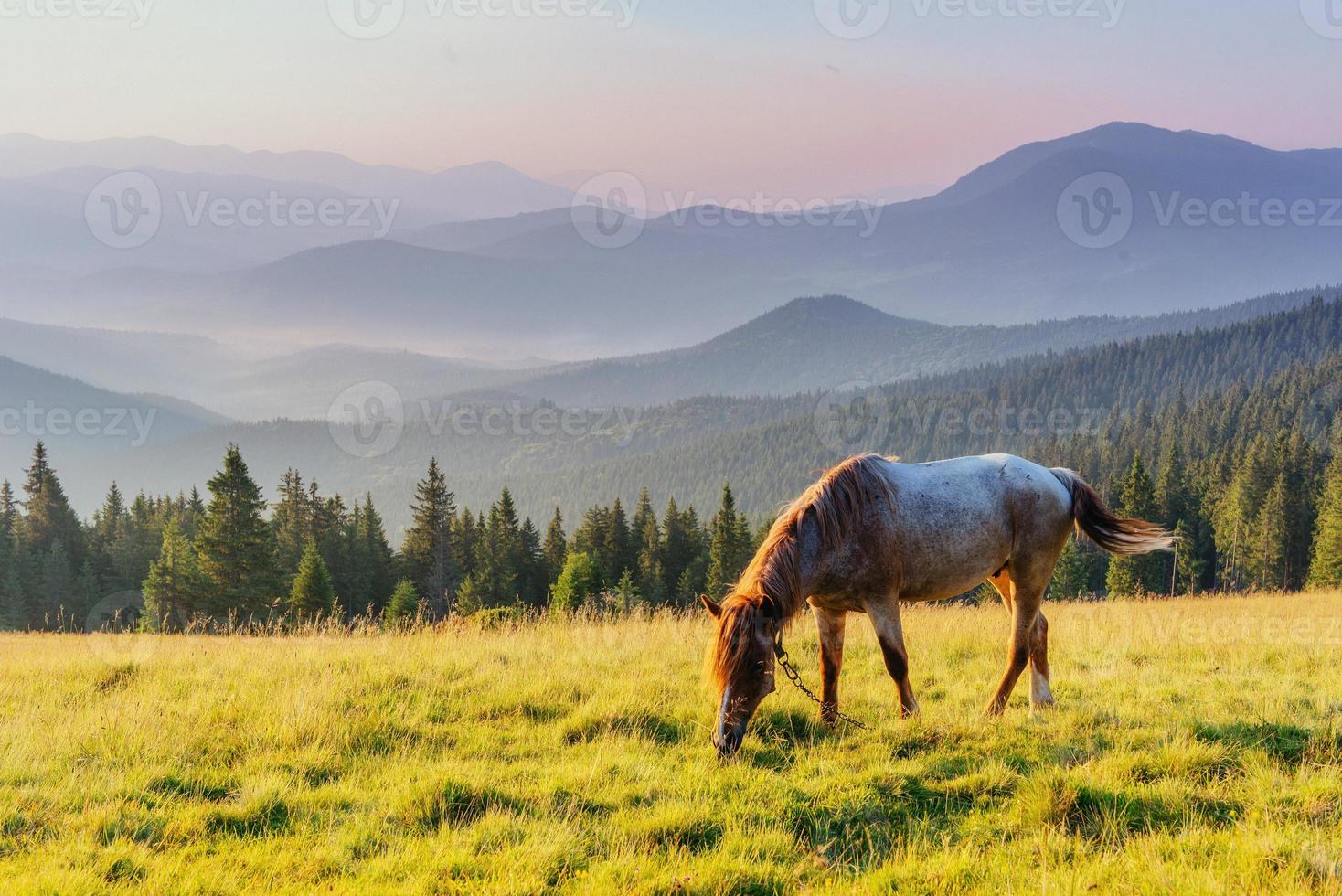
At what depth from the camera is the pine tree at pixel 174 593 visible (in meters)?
44.7

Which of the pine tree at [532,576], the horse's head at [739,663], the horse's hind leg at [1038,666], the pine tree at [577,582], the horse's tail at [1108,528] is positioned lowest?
the pine tree at [532,576]

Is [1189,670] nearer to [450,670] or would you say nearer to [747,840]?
[747,840]

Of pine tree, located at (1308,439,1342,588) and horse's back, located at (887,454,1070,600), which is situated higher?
horse's back, located at (887,454,1070,600)

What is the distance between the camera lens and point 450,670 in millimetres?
8844

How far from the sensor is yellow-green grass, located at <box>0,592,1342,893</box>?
14.7 feet

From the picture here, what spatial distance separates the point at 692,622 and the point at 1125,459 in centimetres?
13673

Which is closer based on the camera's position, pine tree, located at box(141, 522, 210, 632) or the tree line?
pine tree, located at box(141, 522, 210, 632)

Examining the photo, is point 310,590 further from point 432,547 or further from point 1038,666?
point 1038,666

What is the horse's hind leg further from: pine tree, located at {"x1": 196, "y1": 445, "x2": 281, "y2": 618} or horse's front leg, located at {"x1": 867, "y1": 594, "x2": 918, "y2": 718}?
pine tree, located at {"x1": 196, "y1": 445, "x2": 281, "y2": 618}

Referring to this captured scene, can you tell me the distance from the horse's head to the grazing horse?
0.03ft

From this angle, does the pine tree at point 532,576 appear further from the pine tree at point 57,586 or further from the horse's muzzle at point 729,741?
Result: the horse's muzzle at point 729,741

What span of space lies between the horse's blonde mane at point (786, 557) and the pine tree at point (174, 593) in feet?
155

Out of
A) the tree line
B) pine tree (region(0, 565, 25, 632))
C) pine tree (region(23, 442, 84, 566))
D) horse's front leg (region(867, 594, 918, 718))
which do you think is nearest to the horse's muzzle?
horse's front leg (region(867, 594, 918, 718))

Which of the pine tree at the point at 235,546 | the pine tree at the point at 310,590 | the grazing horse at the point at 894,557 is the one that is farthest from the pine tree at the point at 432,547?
the grazing horse at the point at 894,557
